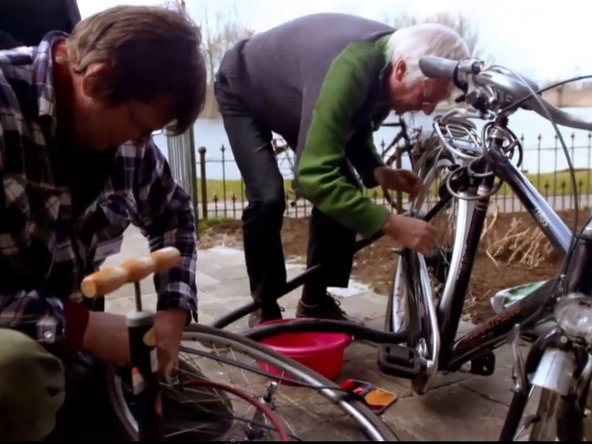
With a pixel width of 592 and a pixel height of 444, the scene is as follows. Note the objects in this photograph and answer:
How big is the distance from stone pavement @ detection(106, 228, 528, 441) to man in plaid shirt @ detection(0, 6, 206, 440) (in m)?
0.84

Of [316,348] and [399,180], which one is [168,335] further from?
[399,180]

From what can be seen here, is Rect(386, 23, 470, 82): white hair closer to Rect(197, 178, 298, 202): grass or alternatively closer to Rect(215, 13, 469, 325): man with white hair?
Rect(215, 13, 469, 325): man with white hair

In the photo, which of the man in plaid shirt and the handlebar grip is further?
the handlebar grip

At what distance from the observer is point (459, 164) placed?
2.14m

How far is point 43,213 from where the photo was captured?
138cm

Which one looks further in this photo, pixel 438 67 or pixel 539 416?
pixel 438 67

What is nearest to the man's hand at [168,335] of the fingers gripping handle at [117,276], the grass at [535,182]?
the fingers gripping handle at [117,276]

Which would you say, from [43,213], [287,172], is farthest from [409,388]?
[287,172]

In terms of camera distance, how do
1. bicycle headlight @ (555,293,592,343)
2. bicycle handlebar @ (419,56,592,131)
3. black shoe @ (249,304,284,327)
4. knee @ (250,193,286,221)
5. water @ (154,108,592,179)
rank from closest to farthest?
1. bicycle headlight @ (555,293,592,343)
2. bicycle handlebar @ (419,56,592,131)
3. knee @ (250,193,286,221)
4. black shoe @ (249,304,284,327)
5. water @ (154,108,592,179)

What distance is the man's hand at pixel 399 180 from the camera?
261 centimetres

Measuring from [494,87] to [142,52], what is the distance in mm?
946

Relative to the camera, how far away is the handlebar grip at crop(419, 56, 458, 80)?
1887mm

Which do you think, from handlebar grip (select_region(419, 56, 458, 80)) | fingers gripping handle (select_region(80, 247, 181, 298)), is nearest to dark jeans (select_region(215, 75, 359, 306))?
handlebar grip (select_region(419, 56, 458, 80))

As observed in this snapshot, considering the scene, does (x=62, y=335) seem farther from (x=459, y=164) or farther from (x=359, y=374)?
(x=359, y=374)
